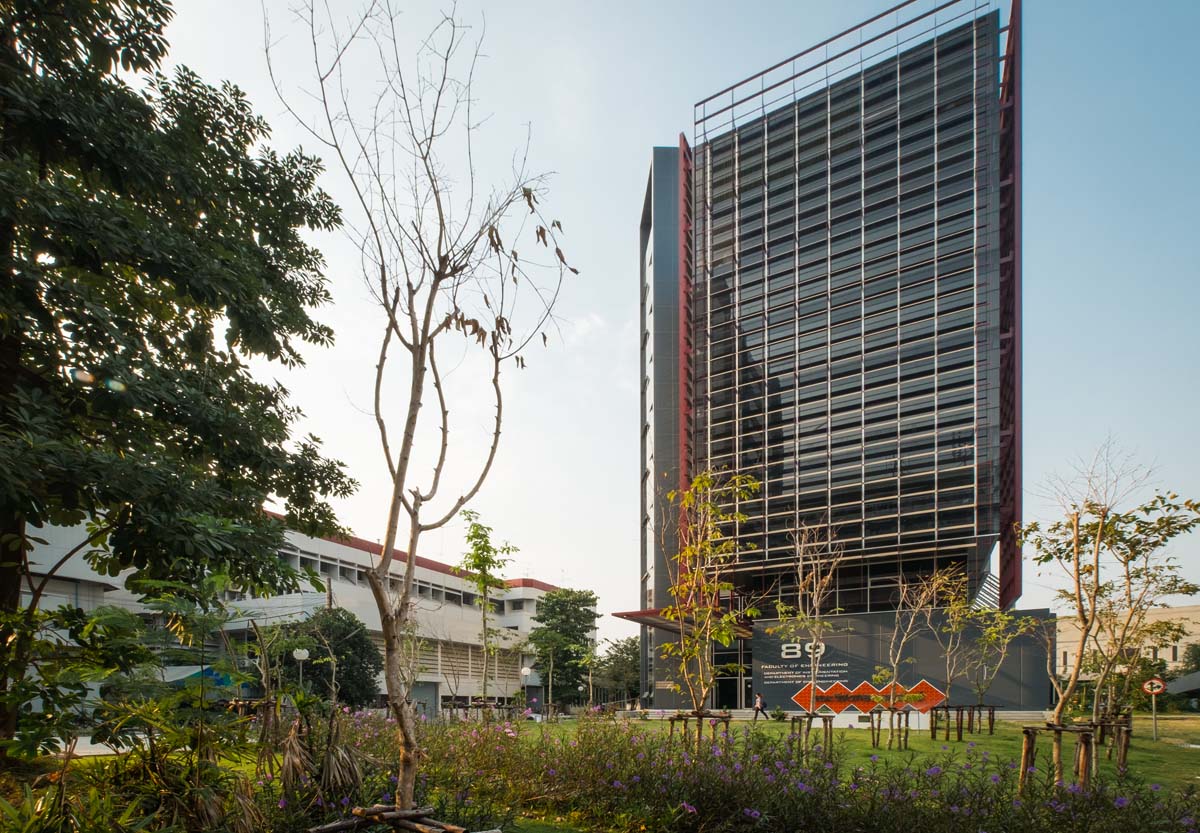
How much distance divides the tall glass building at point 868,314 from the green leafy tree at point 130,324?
30.2 metres

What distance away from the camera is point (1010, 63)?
3828 centimetres

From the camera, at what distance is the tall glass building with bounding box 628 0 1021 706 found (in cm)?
3709

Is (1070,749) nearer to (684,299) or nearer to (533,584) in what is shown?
(684,299)

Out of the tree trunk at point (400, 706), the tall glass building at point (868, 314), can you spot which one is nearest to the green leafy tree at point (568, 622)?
the tall glass building at point (868, 314)

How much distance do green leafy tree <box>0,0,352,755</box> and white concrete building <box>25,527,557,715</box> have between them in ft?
38.9

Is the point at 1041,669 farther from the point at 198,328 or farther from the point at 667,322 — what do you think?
the point at 198,328

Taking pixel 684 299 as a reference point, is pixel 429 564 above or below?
below

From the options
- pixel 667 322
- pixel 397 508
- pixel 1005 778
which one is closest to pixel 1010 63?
pixel 667 322

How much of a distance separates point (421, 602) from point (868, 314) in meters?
32.6

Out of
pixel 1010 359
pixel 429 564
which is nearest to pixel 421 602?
pixel 429 564

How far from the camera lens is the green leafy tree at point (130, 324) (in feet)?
21.5

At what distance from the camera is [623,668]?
213 feet

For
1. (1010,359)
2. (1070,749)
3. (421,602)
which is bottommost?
(421,602)

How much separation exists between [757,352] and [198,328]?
117 feet
